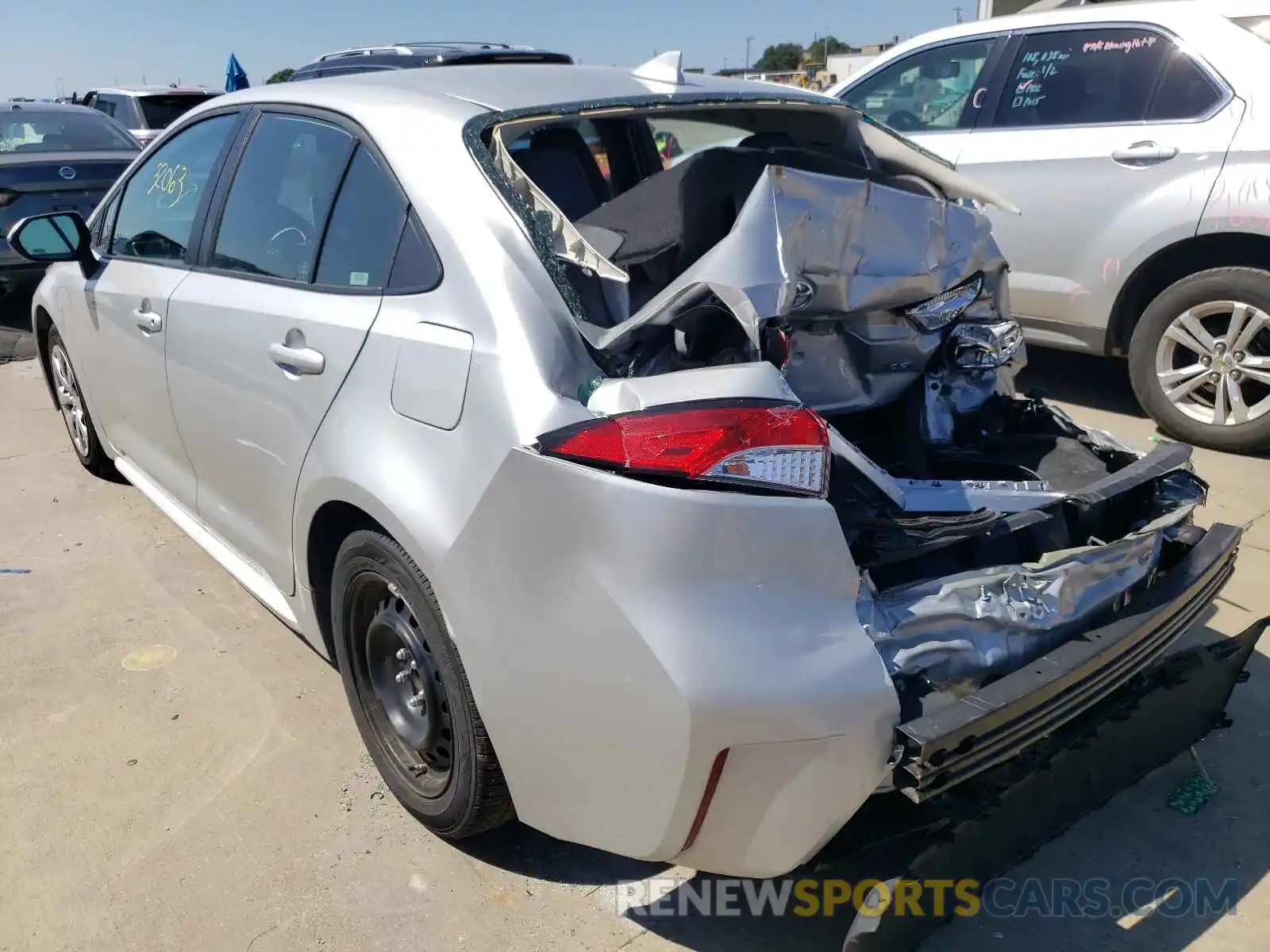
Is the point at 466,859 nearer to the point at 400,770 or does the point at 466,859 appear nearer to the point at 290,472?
the point at 400,770

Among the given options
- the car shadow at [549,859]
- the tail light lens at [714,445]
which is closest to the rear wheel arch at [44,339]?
the car shadow at [549,859]

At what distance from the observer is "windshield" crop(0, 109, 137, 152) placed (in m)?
7.87

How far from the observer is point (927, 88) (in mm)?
5773

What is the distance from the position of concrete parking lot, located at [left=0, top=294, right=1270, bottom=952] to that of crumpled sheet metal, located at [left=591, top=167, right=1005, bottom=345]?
131cm

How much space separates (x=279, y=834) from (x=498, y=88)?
76.9 inches

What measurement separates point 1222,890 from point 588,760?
1.53 m

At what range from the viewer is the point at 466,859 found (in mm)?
2467

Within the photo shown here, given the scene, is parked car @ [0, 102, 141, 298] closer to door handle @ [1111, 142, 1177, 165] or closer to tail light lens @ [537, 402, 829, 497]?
door handle @ [1111, 142, 1177, 165]

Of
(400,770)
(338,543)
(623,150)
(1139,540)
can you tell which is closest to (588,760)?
(400,770)

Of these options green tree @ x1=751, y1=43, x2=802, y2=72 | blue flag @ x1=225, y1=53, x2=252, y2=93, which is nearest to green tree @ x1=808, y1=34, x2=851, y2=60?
green tree @ x1=751, y1=43, x2=802, y2=72

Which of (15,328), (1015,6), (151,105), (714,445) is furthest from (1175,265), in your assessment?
(151,105)

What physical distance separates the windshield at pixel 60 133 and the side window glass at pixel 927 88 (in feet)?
20.0

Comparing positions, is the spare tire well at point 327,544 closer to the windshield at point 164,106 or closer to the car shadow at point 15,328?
the car shadow at point 15,328

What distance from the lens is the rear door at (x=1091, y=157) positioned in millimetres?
4555
